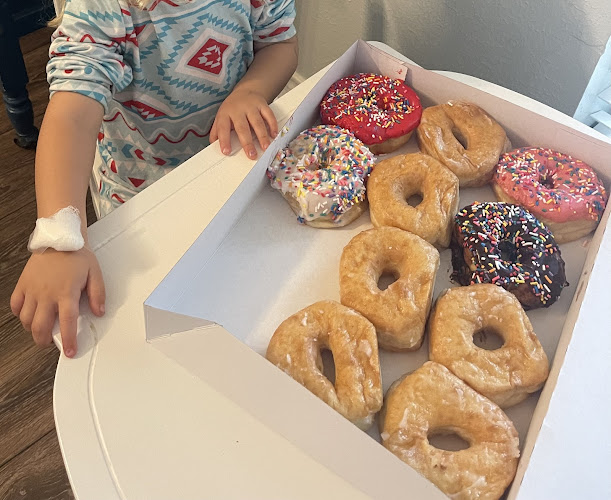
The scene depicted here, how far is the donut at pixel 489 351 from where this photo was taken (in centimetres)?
73

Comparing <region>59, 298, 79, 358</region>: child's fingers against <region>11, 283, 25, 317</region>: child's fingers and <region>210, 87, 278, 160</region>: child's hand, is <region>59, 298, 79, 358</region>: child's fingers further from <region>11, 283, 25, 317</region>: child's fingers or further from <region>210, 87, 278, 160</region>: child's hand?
<region>210, 87, 278, 160</region>: child's hand

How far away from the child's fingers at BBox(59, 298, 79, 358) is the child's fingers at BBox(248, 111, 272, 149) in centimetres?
35

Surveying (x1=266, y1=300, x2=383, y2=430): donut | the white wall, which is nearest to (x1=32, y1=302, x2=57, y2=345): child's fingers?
(x1=266, y1=300, x2=383, y2=430): donut

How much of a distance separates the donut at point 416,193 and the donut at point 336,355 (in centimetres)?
18

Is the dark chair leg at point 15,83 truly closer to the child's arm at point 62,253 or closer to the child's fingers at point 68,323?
the child's arm at point 62,253

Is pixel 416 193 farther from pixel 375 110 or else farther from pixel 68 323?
pixel 68 323

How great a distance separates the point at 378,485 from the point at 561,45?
97cm

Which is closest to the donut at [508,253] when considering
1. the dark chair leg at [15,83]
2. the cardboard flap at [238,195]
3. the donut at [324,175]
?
the donut at [324,175]

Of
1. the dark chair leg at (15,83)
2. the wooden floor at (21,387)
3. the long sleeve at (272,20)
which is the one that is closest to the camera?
the long sleeve at (272,20)

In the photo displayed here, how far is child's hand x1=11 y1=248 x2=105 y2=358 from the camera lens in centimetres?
72

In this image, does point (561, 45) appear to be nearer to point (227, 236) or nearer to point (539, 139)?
point (539, 139)

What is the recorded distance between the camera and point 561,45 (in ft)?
3.98

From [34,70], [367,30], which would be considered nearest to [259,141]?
[367,30]

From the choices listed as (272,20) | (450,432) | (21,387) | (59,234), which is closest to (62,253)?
(59,234)
